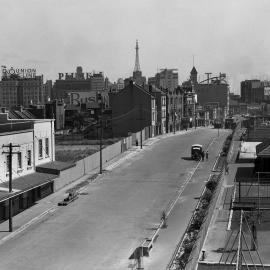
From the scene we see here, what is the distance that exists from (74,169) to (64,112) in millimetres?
93497

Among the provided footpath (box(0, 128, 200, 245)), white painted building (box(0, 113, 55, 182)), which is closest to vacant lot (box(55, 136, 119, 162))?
footpath (box(0, 128, 200, 245))

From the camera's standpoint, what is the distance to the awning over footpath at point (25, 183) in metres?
41.5

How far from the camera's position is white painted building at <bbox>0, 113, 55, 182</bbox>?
46.4m

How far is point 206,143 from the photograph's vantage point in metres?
101

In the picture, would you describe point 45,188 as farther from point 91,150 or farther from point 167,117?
point 167,117

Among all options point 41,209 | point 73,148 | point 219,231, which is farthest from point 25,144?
point 73,148

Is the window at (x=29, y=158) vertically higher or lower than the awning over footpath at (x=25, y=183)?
higher

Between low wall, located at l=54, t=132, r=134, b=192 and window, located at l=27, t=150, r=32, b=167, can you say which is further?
low wall, located at l=54, t=132, r=134, b=192

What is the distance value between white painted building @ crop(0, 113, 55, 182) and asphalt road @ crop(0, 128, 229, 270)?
5073 millimetres

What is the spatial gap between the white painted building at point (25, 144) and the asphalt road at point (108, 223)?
507 cm

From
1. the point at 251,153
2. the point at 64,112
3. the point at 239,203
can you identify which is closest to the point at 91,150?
the point at 251,153

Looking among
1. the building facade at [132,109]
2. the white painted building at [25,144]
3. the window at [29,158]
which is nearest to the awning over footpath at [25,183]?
the white painted building at [25,144]

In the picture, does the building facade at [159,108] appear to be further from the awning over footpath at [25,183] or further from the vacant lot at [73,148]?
the awning over footpath at [25,183]

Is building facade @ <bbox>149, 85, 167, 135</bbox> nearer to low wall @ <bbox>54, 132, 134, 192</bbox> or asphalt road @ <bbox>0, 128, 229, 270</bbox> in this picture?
low wall @ <bbox>54, 132, 134, 192</bbox>
